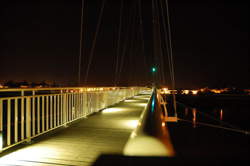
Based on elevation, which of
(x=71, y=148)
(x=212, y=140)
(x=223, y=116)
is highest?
(x=71, y=148)

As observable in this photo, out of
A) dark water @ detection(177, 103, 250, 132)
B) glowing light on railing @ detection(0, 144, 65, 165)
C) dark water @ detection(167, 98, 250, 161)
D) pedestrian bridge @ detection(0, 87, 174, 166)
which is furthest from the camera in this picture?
dark water @ detection(177, 103, 250, 132)

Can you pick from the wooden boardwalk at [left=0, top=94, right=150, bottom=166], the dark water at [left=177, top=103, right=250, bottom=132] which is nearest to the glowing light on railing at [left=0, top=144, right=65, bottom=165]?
the wooden boardwalk at [left=0, top=94, right=150, bottom=166]

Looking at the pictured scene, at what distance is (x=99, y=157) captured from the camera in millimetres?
3223

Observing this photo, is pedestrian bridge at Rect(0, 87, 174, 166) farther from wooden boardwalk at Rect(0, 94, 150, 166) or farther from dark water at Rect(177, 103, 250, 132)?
dark water at Rect(177, 103, 250, 132)

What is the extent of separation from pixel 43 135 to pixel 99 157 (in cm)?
175

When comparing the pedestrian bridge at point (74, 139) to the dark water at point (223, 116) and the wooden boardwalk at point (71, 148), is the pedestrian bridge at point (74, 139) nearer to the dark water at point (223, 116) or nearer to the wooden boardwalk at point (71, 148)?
the wooden boardwalk at point (71, 148)

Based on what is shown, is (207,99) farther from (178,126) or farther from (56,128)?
(56,128)

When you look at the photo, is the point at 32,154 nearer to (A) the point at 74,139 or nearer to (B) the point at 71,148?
(B) the point at 71,148

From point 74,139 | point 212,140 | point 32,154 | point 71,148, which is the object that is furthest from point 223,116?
point 32,154

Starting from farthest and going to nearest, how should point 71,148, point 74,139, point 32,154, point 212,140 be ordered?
1. point 212,140
2. point 74,139
3. point 71,148
4. point 32,154

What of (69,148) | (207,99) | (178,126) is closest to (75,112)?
(69,148)

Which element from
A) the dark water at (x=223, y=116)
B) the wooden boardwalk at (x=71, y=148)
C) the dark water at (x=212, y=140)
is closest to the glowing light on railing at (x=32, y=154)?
the wooden boardwalk at (x=71, y=148)

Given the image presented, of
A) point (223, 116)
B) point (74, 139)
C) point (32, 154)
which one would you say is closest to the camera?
point (32, 154)

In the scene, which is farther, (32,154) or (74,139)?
(74,139)
